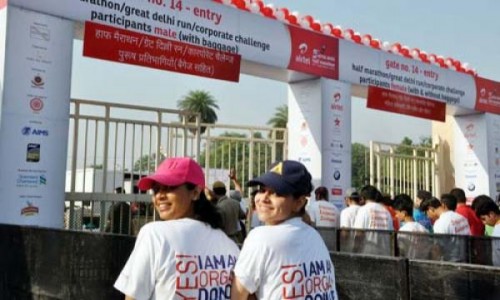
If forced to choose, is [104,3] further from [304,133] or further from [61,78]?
[304,133]

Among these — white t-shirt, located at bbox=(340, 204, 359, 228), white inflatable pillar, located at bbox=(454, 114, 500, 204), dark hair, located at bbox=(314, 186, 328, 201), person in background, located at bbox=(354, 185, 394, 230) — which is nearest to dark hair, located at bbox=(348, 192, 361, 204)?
white t-shirt, located at bbox=(340, 204, 359, 228)

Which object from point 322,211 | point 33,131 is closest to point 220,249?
point 33,131

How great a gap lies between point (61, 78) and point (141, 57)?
1.00 metres

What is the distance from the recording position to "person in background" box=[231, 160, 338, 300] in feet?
5.06

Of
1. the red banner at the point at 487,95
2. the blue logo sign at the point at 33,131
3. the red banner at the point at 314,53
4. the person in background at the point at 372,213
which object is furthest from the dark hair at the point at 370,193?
the red banner at the point at 487,95

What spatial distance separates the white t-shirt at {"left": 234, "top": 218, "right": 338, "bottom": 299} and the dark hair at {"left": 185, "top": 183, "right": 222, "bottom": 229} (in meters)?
0.24

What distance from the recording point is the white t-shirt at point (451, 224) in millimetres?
4824

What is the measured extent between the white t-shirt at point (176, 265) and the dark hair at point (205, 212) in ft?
0.12

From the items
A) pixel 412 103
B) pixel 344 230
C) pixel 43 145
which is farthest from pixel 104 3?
pixel 412 103

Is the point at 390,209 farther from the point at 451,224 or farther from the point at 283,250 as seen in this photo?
the point at 283,250

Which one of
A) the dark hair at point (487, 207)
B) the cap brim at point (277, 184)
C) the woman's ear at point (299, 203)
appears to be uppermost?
the cap brim at point (277, 184)

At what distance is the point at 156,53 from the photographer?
6.52 meters

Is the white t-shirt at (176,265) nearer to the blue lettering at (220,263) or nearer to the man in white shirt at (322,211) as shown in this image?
the blue lettering at (220,263)

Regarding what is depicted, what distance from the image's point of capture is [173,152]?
7.98 meters
